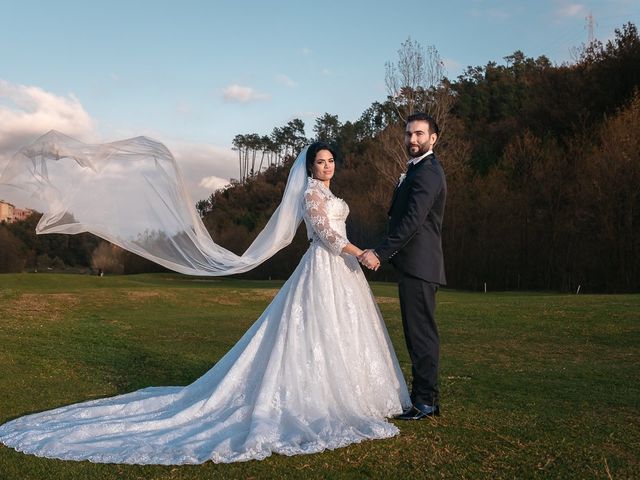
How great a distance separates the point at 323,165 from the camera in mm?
5922

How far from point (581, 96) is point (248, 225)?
25.7 meters

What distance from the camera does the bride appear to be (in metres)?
4.67

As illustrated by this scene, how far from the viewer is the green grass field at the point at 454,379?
165 inches

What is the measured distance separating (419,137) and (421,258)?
3.31 feet

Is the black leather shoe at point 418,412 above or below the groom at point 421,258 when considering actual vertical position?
below

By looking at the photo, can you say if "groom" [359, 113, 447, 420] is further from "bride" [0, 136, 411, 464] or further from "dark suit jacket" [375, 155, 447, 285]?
"bride" [0, 136, 411, 464]

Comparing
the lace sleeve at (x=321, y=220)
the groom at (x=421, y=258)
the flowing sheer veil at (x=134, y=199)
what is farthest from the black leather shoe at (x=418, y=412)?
the flowing sheer veil at (x=134, y=199)

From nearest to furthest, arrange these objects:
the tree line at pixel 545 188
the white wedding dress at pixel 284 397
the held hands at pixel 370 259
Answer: the white wedding dress at pixel 284 397 → the held hands at pixel 370 259 → the tree line at pixel 545 188

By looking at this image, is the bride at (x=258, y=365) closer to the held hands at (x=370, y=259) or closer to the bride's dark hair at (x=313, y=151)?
the bride's dark hair at (x=313, y=151)

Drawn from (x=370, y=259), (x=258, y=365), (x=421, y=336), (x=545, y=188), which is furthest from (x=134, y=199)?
(x=545, y=188)

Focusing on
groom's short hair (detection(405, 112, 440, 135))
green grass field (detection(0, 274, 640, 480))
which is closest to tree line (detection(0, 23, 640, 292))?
green grass field (detection(0, 274, 640, 480))

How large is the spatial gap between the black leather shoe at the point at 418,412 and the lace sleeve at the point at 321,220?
4.69 ft

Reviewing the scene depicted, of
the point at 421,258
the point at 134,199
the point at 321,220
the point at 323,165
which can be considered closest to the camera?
the point at 421,258

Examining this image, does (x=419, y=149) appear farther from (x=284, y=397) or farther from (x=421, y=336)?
(x=284, y=397)
